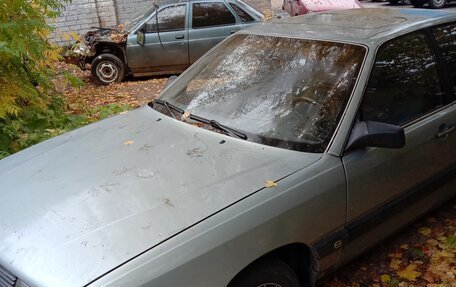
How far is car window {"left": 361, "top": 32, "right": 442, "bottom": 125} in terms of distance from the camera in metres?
2.65

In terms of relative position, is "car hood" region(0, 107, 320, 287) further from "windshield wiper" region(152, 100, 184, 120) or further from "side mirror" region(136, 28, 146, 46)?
"side mirror" region(136, 28, 146, 46)

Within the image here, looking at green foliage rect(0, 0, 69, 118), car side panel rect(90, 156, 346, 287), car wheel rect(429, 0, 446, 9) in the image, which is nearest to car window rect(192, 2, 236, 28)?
green foliage rect(0, 0, 69, 118)

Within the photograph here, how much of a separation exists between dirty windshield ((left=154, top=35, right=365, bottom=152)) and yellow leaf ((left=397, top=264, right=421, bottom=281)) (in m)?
1.19

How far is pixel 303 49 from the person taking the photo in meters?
2.87

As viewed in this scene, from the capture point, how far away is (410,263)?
300 cm

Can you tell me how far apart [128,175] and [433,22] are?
2456mm

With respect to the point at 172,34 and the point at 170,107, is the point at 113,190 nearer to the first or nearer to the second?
the point at 170,107

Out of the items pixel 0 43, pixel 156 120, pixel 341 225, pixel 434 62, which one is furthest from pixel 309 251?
pixel 0 43

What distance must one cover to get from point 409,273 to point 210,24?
23.1ft

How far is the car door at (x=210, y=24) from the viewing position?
8.81m

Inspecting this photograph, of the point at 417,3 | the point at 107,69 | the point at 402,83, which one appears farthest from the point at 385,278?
the point at 417,3

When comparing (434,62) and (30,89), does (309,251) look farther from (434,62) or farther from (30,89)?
(30,89)

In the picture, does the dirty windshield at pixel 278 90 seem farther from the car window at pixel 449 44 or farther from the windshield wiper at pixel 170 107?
the car window at pixel 449 44

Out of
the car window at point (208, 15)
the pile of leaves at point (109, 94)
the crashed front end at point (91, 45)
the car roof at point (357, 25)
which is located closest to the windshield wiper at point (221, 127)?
the car roof at point (357, 25)
